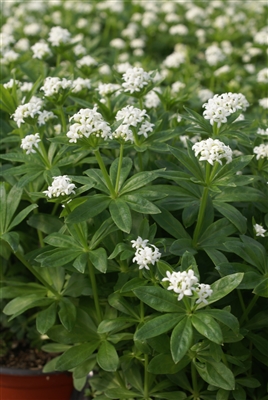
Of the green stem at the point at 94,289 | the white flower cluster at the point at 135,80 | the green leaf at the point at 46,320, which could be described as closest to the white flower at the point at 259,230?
the green stem at the point at 94,289

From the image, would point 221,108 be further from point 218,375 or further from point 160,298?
point 218,375

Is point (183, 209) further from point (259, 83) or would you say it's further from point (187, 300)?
point (259, 83)

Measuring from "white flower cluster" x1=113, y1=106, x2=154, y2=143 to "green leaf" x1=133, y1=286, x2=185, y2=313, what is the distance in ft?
2.02

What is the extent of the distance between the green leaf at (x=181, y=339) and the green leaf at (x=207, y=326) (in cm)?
3

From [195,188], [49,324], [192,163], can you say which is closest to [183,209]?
[195,188]

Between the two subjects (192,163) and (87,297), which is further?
(87,297)

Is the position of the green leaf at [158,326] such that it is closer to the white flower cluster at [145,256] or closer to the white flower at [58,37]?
the white flower cluster at [145,256]

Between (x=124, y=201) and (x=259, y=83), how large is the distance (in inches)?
98.7

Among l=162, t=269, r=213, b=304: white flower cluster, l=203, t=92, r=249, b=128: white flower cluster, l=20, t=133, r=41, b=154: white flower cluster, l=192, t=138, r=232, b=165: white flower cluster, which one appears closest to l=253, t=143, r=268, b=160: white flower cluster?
l=203, t=92, r=249, b=128: white flower cluster

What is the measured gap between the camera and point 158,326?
1895mm

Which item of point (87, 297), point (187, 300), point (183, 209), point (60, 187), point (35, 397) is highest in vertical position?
point (60, 187)

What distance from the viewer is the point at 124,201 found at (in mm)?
2197

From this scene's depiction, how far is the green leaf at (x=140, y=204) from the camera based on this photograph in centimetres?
213

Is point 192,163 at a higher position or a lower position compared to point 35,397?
higher
